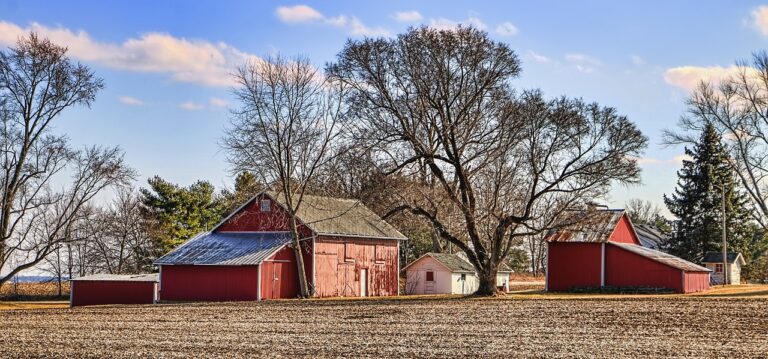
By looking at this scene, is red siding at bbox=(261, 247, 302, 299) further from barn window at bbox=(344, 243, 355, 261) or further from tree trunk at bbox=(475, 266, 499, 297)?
tree trunk at bbox=(475, 266, 499, 297)

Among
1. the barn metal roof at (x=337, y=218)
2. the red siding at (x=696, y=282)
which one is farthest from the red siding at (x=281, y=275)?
the red siding at (x=696, y=282)

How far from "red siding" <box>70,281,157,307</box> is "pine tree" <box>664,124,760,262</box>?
3908cm

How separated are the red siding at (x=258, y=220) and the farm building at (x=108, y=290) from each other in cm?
551

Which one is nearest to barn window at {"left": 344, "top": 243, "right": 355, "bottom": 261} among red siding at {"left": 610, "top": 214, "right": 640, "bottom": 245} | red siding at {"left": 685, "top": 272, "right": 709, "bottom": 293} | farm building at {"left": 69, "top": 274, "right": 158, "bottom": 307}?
farm building at {"left": 69, "top": 274, "right": 158, "bottom": 307}

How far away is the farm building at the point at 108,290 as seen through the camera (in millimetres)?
54109

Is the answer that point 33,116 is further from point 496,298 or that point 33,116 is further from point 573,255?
point 573,255

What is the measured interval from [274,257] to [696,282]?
24052mm

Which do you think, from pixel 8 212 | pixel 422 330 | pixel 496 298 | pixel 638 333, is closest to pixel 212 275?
pixel 8 212

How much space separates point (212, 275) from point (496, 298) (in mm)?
15671

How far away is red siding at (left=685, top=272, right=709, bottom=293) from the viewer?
171 ft

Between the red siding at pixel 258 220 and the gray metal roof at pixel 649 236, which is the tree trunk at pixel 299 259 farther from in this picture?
the gray metal roof at pixel 649 236

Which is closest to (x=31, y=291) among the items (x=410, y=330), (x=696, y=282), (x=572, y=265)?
(x=572, y=265)

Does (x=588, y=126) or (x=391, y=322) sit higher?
(x=588, y=126)

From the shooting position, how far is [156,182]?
2840 inches
